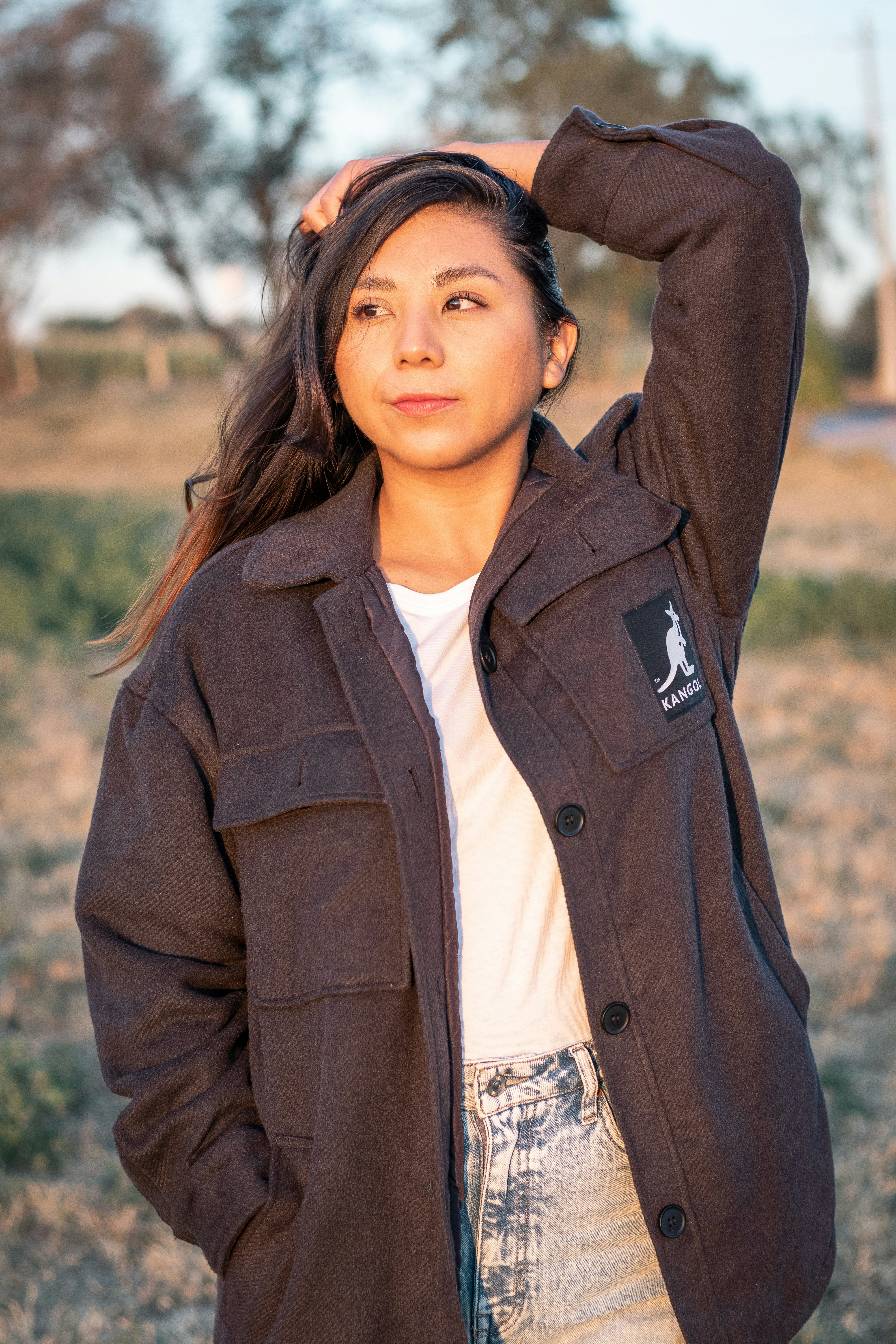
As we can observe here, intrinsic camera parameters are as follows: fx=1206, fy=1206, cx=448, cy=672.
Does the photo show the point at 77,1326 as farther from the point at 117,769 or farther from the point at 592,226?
the point at 592,226

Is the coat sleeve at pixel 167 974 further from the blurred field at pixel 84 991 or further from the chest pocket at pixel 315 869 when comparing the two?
the blurred field at pixel 84 991

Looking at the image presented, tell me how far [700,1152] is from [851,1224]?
5.81 feet

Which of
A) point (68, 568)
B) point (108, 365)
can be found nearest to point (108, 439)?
point (108, 365)

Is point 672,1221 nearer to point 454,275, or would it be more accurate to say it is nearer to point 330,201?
point 454,275

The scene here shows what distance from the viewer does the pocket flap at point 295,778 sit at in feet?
5.16

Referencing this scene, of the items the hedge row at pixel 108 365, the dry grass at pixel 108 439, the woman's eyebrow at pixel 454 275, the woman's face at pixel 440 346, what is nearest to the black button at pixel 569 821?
the woman's face at pixel 440 346

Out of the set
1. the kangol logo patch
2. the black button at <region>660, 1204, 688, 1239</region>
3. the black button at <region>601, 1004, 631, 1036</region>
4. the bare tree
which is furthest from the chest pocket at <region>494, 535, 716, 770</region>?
the bare tree

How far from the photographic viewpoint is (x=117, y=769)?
172cm

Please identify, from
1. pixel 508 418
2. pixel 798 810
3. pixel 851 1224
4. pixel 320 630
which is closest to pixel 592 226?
pixel 508 418

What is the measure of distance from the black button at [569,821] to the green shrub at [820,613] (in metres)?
7.02

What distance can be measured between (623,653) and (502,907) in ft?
1.28

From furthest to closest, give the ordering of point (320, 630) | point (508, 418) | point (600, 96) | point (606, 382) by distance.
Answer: point (606, 382), point (600, 96), point (508, 418), point (320, 630)

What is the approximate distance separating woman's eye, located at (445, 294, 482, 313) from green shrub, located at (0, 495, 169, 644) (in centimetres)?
532

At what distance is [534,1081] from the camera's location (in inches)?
62.2
